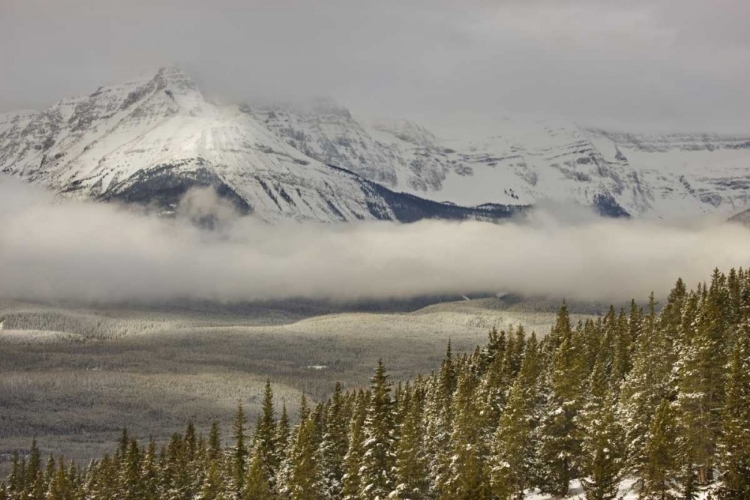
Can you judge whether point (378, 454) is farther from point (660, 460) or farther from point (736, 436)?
point (736, 436)

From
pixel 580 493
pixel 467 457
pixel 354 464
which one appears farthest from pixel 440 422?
pixel 580 493

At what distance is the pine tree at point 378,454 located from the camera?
104 metres

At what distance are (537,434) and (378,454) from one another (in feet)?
55.1

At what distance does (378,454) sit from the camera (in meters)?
105

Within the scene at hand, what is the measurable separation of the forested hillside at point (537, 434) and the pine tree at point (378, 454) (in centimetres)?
12

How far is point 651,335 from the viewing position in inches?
5015

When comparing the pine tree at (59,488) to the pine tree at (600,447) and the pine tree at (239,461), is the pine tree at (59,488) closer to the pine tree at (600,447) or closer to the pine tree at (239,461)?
the pine tree at (239,461)

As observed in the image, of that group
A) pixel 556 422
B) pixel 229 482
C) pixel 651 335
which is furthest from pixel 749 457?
pixel 229 482

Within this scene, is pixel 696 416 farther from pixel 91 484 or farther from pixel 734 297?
pixel 91 484

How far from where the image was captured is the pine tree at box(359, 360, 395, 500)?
10438cm

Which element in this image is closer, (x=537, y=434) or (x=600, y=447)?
(x=600, y=447)

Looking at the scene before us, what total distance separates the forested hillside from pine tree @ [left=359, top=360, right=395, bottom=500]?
0.12 m

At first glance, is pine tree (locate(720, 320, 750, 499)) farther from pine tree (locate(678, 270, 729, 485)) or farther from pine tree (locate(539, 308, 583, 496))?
pine tree (locate(539, 308, 583, 496))

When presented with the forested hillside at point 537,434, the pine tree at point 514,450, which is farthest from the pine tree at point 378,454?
the pine tree at point 514,450
